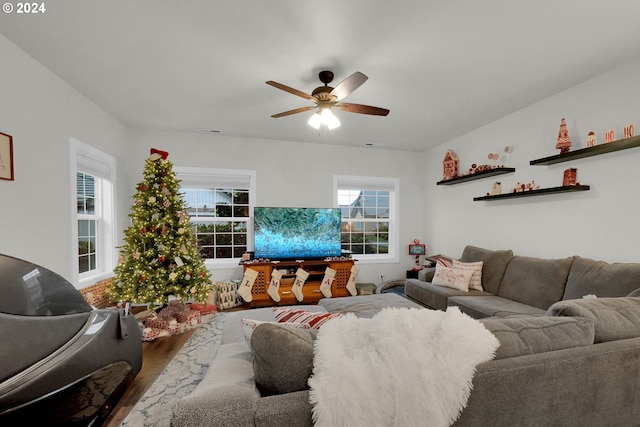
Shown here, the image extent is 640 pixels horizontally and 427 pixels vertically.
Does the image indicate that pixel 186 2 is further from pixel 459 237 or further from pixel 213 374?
pixel 459 237

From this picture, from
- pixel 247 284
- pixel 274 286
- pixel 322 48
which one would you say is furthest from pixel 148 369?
pixel 322 48

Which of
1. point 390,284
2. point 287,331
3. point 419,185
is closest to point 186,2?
point 287,331

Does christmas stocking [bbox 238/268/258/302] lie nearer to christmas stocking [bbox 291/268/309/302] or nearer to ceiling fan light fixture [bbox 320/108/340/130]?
christmas stocking [bbox 291/268/309/302]

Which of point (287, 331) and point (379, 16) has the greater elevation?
point (379, 16)

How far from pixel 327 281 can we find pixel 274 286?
0.78 m

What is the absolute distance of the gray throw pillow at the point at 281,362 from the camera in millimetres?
882

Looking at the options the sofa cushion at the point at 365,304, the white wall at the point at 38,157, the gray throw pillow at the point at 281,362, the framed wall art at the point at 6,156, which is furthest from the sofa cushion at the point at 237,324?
the framed wall art at the point at 6,156

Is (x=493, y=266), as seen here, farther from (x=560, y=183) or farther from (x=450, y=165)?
(x=450, y=165)

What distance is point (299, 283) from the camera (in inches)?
158

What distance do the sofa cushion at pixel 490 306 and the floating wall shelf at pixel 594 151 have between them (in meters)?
1.42

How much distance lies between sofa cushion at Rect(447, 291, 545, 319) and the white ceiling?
2052mm

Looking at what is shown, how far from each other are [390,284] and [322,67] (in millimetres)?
3240

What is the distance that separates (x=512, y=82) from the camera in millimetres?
2562

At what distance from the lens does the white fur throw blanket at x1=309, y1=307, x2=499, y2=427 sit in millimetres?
802
